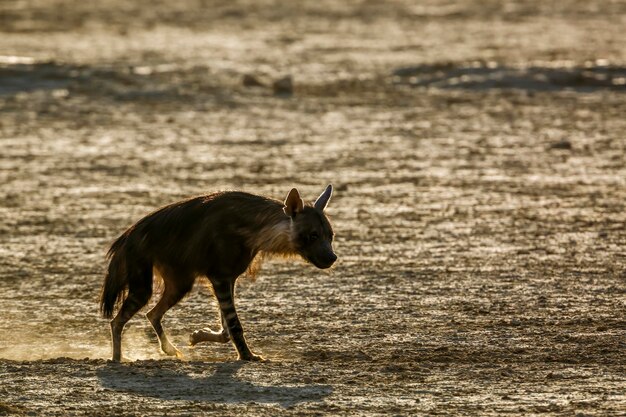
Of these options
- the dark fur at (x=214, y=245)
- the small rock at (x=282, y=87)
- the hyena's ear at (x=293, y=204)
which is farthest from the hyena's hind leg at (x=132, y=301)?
the small rock at (x=282, y=87)

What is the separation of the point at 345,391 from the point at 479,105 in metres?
13.1

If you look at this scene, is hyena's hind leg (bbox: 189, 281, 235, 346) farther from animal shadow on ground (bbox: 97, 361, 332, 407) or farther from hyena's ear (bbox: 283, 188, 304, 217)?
hyena's ear (bbox: 283, 188, 304, 217)

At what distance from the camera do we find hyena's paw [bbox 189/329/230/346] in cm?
991

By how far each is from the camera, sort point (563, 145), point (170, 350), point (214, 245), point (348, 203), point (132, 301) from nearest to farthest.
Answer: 1. point (214, 245)
2. point (132, 301)
3. point (170, 350)
4. point (348, 203)
5. point (563, 145)

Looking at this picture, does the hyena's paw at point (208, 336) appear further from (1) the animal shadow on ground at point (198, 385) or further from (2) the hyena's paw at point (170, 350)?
(1) the animal shadow on ground at point (198, 385)

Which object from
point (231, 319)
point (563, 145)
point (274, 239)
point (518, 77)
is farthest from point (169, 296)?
point (518, 77)

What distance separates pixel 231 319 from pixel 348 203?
18.9ft

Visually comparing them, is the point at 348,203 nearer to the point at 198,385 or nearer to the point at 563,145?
the point at 563,145

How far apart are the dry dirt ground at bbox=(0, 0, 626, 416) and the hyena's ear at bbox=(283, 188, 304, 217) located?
905 millimetres

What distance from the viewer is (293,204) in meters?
9.52

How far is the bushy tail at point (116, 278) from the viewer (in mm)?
9812

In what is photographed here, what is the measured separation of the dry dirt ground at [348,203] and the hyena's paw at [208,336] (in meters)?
0.12

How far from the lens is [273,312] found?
1097 cm

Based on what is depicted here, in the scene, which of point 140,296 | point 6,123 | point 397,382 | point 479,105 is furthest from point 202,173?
point 397,382
